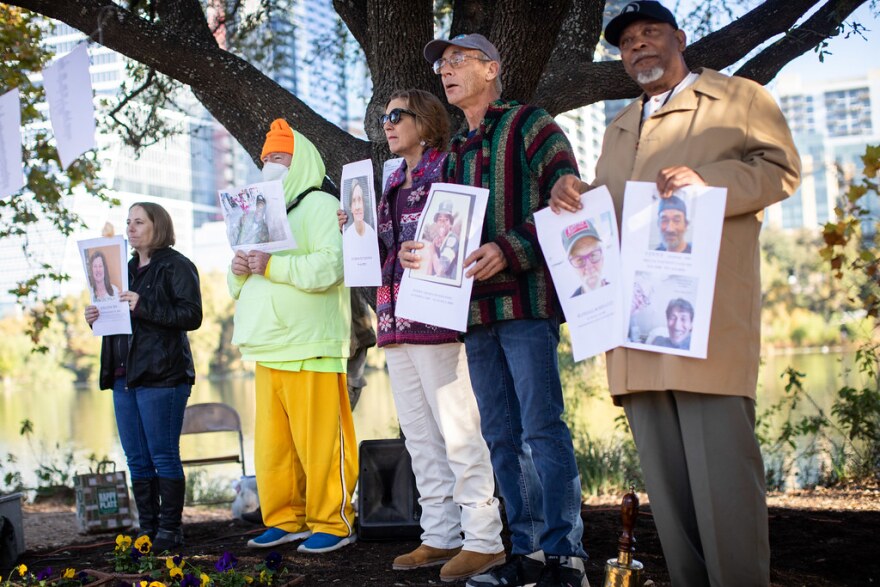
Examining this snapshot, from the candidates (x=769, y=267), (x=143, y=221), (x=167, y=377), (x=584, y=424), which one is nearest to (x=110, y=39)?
(x=143, y=221)

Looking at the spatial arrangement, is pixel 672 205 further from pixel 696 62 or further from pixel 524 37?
pixel 696 62

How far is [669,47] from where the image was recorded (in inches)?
111

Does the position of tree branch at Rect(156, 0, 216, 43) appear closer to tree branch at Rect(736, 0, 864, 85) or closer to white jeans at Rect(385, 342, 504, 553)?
white jeans at Rect(385, 342, 504, 553)

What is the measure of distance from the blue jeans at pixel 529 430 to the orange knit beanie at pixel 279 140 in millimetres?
1663

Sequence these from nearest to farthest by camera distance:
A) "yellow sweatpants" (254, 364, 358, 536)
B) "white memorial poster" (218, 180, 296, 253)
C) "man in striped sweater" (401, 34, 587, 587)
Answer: "man in striped sweater" (401, 34, 587, 587) → "white memorial poster" (218, 180, 296, 253) → "yellow sweatpants" (254, 364, 358, 536)

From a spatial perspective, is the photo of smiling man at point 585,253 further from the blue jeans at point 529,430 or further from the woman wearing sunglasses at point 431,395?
the woman wearing sunglasses at point 431,395

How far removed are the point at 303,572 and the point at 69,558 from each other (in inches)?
63.6

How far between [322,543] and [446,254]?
1.84 meters

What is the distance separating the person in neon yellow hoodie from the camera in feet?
14.5

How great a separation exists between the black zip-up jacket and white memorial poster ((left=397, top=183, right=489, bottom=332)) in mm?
1954

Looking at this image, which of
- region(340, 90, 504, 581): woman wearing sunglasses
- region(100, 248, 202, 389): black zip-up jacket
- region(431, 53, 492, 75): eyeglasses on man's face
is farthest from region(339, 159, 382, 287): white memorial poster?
region(100, 248, 202, 389): black zip-up jacket

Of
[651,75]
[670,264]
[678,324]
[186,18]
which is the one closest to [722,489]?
[678,324]

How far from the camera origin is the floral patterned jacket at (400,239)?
3.82 meters

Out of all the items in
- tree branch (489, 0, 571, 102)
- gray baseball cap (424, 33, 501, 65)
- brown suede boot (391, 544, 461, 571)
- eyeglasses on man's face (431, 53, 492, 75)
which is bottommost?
brown suede boot (391, 544, 461, 571)
